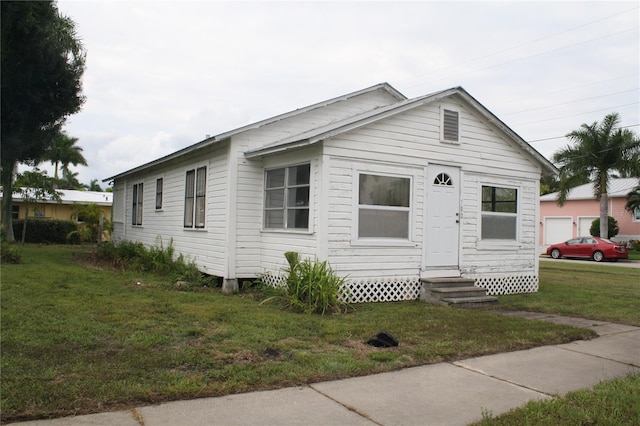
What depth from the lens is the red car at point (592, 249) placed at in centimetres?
2538

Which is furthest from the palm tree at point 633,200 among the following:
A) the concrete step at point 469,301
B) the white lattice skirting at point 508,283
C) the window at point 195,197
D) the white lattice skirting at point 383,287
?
the window at point 195,197

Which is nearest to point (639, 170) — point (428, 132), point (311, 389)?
point (428, 132)

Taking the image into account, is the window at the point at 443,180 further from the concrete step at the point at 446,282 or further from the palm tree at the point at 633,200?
the palm tree at the point at 633,200

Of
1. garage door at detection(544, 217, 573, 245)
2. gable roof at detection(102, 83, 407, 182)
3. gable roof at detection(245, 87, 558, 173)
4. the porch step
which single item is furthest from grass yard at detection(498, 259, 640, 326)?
garage door at detection(544, 217, 573, 245)

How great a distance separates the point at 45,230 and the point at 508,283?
24.1 m

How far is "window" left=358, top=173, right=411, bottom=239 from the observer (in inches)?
394

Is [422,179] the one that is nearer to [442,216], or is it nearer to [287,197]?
[442,216]

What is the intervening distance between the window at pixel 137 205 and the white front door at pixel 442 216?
11.1 m

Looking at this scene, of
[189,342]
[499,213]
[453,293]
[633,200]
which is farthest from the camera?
[633,200]

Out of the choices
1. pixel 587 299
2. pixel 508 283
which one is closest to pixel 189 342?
pixel 508 283

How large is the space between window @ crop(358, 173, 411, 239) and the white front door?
1.92 ft

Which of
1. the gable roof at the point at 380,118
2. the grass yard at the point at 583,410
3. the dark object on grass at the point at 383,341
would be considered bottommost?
the grass yard at the point at 583,410

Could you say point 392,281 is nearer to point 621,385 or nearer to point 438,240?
point 438,240

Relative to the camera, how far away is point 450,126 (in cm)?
1116
